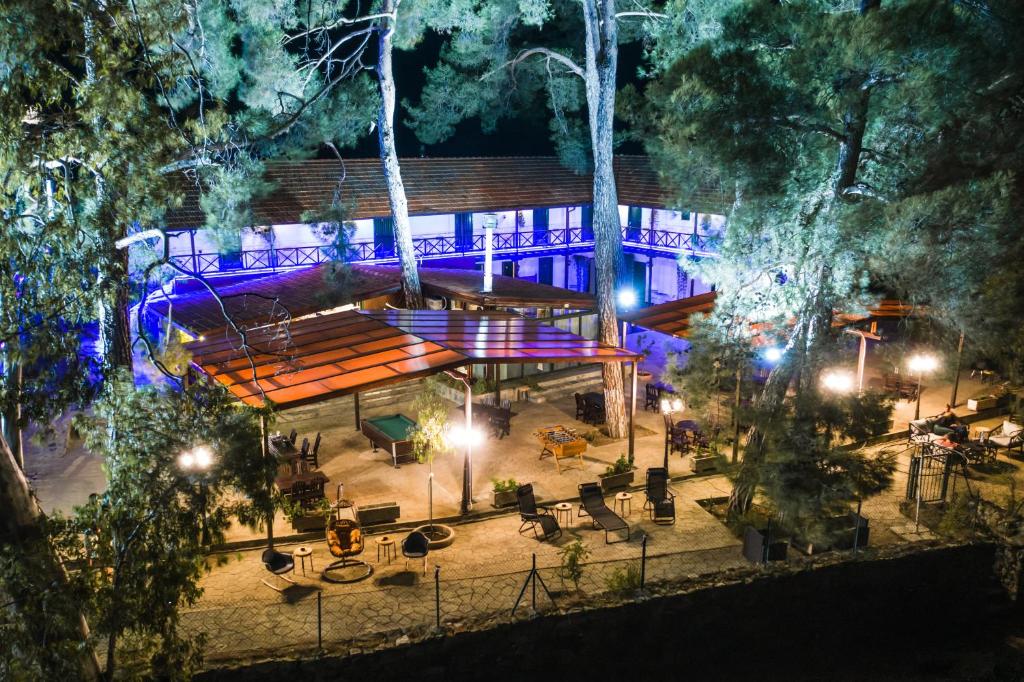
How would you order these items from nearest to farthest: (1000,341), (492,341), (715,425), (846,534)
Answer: (1000,341) < (846,534) < (715,425) < (492,341)

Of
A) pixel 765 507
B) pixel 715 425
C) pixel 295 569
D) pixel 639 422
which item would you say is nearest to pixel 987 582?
pixel 765 507

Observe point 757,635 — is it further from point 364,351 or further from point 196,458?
point 196,458

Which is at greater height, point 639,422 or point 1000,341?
point 1000,341

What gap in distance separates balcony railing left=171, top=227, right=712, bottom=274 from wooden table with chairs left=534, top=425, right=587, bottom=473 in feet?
28.1

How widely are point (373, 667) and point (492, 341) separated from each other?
6.50 meters

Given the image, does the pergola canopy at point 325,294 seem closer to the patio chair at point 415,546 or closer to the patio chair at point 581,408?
the patio chair at point 581,408

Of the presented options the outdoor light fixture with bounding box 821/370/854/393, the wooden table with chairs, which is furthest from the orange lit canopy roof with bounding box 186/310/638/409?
the outdoor light fixture with bounding box 821/370/854/393

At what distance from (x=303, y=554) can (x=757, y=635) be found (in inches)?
260

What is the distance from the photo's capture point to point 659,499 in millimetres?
13180

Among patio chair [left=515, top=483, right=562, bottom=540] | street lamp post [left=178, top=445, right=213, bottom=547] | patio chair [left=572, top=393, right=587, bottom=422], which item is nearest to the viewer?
street lamp post [left=178, top=445, right=213, bottom=547]

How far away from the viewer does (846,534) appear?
1229cm

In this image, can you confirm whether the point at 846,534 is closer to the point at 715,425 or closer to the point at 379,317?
the point at 715,425

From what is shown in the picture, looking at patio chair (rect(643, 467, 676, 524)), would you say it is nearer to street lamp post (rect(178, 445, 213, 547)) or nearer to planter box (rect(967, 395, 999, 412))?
street lamp post (rect(178, 445, 213, 547))

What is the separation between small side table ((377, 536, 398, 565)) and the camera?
37.2 ft
